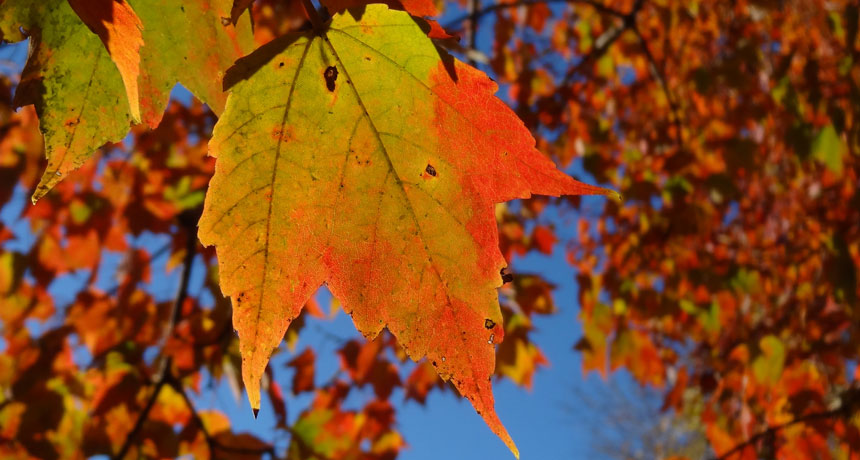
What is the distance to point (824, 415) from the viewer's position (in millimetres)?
1830

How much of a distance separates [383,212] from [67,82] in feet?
→ 1.06

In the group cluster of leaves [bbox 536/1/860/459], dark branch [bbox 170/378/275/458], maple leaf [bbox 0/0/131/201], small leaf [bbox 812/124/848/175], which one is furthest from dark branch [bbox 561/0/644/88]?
maple leaf [bbox 0/0/131/201]

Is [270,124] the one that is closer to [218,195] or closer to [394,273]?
[218,195]

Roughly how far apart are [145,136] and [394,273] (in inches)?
128

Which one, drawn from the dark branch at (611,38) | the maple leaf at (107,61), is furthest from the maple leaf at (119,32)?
the dark branch at (611,38)

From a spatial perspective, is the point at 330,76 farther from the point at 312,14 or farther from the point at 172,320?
the point at 172,320

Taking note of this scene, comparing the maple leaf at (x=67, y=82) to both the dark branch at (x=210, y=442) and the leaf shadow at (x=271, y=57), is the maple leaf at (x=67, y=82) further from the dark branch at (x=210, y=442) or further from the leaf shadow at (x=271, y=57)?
the dark branch at (x=210, y=442)

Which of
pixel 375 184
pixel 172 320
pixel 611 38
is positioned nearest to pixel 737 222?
pixel 611 38

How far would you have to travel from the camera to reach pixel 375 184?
59cm

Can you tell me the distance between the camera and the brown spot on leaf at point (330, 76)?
1.96 ft

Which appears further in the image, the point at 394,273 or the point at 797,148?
the point at 797,148

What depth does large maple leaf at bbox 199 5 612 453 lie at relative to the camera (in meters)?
0.55

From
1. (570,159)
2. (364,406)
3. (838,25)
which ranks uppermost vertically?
(570,159)

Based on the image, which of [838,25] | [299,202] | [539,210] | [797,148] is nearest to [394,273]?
[299,202]
